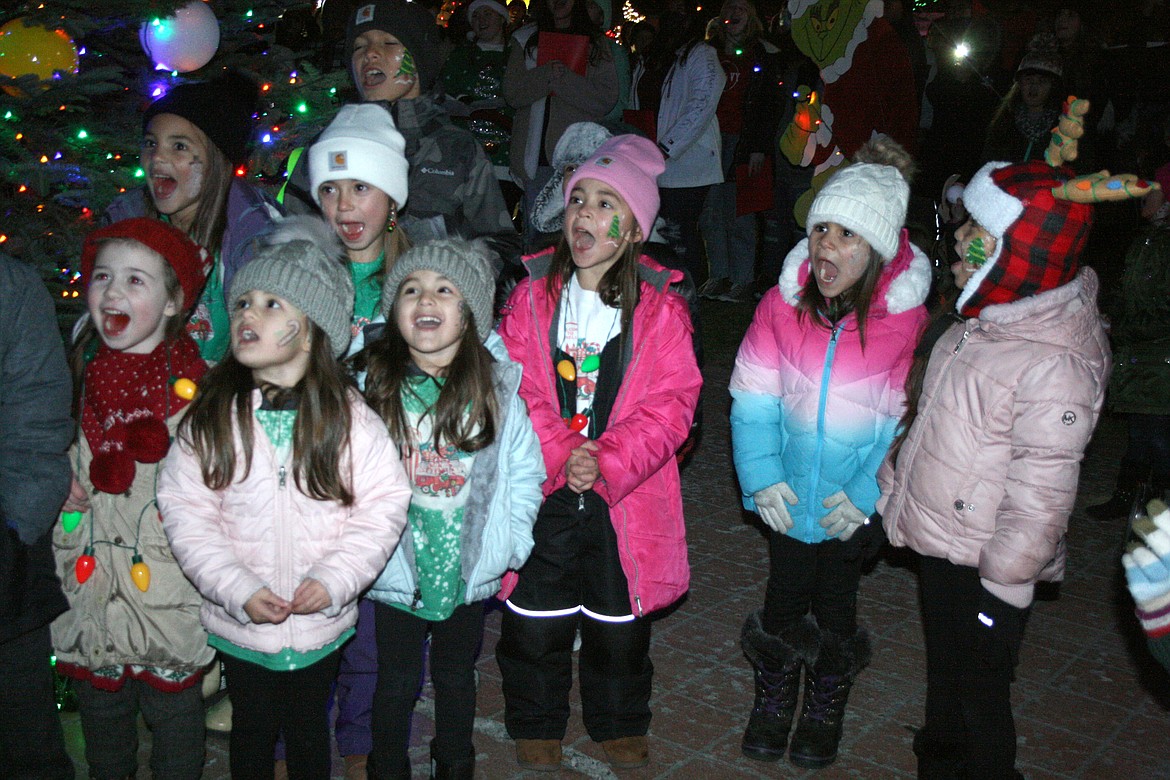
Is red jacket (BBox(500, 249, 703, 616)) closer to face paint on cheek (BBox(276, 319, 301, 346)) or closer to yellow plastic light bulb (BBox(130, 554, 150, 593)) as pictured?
face paint on cheek (BBox(276, 319, 301, 346))

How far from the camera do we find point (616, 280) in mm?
4047

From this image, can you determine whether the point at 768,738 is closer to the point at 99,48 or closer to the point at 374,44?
the point at 374,44

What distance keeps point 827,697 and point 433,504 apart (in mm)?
1785

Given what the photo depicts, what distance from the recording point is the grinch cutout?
880cm

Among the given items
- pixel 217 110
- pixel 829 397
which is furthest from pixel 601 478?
pixel 217 110

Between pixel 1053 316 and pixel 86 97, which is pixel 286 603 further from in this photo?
pixel 1053 316

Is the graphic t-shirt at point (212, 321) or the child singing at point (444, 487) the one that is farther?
the graphic t-shirt at point (212, 321)

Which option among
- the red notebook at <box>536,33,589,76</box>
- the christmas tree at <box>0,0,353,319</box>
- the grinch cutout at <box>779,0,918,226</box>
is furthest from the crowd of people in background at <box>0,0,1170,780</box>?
the grinch cutout at <box>779,0,918,226</box>

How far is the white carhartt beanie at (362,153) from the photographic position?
4.00m

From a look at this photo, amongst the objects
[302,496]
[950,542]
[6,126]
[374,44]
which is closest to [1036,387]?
[950,542]

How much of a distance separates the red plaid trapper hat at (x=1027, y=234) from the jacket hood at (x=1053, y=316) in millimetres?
39

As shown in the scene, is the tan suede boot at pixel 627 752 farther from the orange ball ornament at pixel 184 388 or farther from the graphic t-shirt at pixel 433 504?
the orange ball ornament at pixel 184 388

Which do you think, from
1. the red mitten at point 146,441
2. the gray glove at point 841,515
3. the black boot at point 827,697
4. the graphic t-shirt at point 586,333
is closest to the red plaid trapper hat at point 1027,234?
the gray glove at point 841,515

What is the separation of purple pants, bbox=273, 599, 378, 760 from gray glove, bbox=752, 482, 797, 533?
5.06 feet
